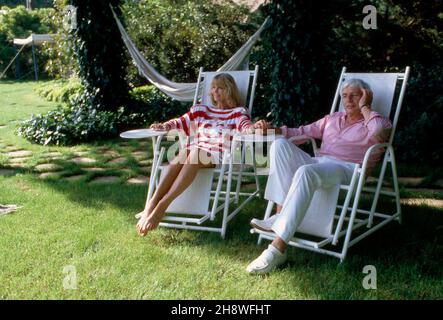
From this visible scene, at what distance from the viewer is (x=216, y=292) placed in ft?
7.34

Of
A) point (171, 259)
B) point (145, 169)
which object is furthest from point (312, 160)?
point (145, 169)

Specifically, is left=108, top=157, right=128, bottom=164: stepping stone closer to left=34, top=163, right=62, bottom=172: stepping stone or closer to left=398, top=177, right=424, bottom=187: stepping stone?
left=34, top=163, right=62, bottom=172: stepping stone

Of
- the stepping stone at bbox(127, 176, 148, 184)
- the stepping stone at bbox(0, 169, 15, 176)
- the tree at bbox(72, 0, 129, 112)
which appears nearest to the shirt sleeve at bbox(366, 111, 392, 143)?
the stepping stone at bbox(127, 176, 148, 184)

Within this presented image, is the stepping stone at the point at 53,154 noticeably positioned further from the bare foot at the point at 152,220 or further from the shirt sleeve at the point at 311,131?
the shirt sleeve at the point at 311,131

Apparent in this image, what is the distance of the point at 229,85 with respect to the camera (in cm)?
347

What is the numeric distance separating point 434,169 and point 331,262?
2230 millimetres

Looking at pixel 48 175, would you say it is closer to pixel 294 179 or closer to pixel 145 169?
pixel 145 169

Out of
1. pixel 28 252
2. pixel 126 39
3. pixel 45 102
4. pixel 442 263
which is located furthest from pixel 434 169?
pixel 45 102

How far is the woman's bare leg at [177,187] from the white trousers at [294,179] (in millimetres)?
509

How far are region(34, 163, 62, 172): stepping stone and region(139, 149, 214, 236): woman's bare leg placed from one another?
79.7 inches

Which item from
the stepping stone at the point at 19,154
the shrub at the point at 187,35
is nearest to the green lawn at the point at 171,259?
the stepping stone at the point at 19,154

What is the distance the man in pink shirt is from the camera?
8.13 feet

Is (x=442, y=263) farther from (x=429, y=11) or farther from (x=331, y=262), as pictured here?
(x=429, y=11)
